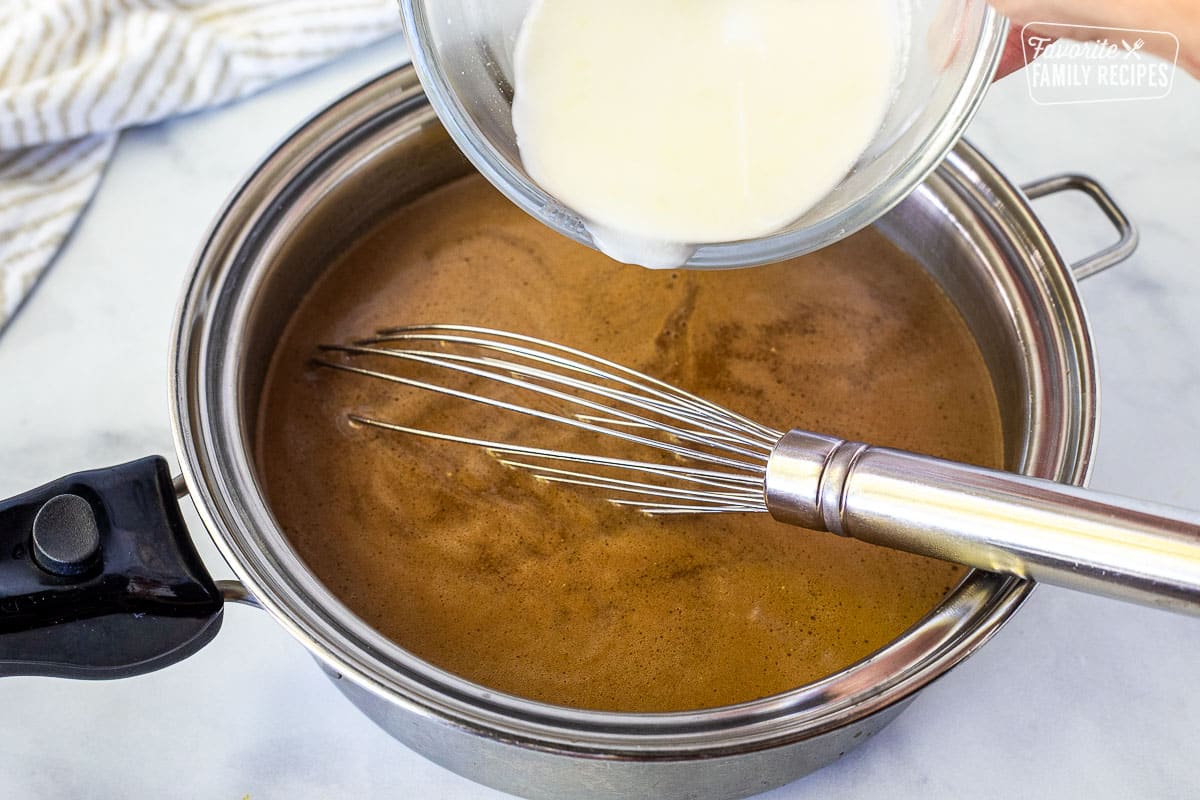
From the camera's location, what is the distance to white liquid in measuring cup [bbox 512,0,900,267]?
27.4 inches

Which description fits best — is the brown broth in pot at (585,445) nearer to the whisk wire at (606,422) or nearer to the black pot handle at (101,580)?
the whisk wire at (606,422)

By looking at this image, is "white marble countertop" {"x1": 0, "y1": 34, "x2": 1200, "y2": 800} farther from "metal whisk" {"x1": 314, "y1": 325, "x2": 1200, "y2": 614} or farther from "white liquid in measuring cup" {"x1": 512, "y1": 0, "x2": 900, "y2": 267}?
"white liquid in measuring cup" {"x1": 512, "y1": 0, "x2": 900, "y2": 267}

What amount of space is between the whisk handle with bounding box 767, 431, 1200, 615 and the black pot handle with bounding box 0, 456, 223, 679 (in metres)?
0.38

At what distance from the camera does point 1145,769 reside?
34.3 inches

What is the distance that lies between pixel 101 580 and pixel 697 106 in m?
0.47

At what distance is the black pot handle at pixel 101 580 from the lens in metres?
0.67

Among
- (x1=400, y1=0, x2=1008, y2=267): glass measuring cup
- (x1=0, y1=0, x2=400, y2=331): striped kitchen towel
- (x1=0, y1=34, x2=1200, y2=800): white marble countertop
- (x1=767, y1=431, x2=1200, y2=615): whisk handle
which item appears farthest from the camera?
(x1=0, y1=0, x2=400, y2=331): striped kitchen towel

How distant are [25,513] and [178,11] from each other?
29.3 inches

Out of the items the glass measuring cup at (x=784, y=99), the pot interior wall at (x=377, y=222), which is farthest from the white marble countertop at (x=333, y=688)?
the glass measuring cup at (x=784, y=99)

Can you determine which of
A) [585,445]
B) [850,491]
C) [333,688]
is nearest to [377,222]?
[585,445]

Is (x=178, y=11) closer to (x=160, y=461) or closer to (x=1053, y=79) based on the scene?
(x=160, y=461)

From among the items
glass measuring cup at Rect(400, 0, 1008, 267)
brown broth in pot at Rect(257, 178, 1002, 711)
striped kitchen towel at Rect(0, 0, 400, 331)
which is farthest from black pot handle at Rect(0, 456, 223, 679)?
striped kitchen towel at Rect(0, 0, 400, 331)

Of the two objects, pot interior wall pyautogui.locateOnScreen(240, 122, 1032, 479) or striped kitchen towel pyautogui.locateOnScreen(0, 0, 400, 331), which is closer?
pot interior wall pyautogui.locateOnScreen(240, 122, 1032, 479)

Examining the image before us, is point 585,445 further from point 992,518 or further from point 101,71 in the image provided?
point 101,71
